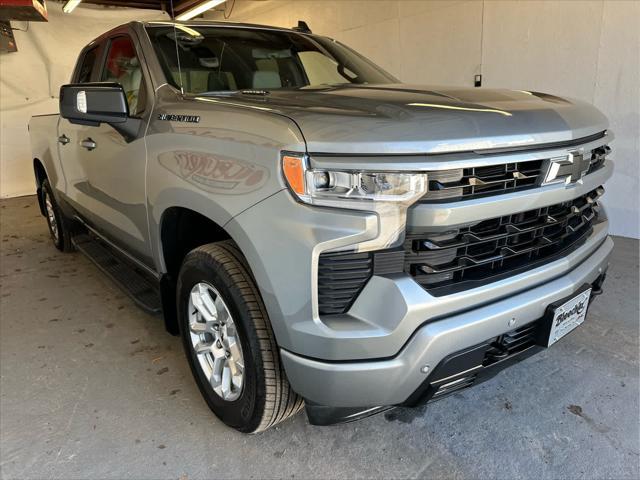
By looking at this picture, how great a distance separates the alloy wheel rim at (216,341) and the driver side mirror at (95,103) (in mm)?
936

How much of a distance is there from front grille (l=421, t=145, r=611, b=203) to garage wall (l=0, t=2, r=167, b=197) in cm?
899

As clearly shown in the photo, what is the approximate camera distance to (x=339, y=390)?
4.89 feet

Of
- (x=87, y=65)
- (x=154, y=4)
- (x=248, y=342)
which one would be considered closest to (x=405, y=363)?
(x=248, y=342)

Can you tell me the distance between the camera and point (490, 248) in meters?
1.64

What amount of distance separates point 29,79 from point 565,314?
9.32 m

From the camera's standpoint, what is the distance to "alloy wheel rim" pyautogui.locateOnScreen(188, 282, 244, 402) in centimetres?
191

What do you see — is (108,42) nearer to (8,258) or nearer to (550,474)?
(8,258)

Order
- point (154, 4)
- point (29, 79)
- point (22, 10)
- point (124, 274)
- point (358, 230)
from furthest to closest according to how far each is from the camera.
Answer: point (154, 4), point (29, 79), point (22, 10), point (124, 274), point (358, 230)

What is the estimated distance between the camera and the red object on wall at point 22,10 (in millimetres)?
5985

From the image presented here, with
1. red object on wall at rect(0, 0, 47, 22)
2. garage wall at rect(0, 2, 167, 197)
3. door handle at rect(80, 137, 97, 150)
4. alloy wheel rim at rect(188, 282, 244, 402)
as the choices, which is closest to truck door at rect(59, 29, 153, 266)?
door handle at rect(80, 137, 97, 150)

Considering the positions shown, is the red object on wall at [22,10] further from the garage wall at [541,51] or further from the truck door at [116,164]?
the garage wall at [541,51]

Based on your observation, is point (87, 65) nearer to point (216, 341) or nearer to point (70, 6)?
point (216, 341)

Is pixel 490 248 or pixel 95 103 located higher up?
pixel 95 103

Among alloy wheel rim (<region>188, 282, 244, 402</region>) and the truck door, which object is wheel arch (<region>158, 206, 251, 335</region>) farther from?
alloy wheel rim (<region>188, 282, 244, 402</region>)
